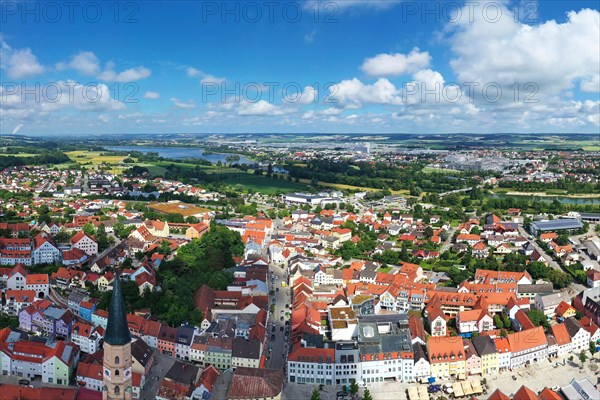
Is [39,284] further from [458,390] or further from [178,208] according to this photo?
[178,208]

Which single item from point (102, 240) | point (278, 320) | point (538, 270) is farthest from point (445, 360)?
point (102, 240)

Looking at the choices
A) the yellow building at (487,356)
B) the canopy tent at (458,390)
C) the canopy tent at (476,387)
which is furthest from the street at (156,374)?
the yellow building at (487,356)

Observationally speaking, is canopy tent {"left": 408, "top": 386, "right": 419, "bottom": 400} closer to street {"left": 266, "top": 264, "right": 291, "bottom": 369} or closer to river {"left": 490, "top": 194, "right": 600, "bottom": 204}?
street {"left": 266, "top": 264, "right": 291, "bottom": 369}

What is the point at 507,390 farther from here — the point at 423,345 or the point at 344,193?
the point at 344,193

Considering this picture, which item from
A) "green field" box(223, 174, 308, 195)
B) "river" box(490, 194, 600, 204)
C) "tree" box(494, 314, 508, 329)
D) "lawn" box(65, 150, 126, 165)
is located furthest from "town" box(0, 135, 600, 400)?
"lawn" box(65, 150, 126, 165)

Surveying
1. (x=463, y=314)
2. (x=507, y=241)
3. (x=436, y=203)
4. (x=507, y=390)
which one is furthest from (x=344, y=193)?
(x=507, y=390)

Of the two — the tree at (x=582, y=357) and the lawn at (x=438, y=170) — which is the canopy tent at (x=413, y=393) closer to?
the tree at (x=582, y=357)
